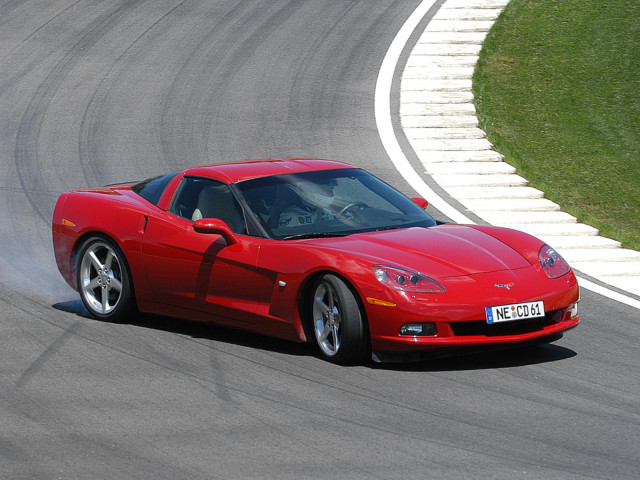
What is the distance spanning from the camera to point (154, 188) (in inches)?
349

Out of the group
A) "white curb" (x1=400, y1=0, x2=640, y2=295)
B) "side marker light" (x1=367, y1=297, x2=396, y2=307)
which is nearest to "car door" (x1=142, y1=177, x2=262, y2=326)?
"side marker light" (x1=367, y1=297, x2=396, y2=307)

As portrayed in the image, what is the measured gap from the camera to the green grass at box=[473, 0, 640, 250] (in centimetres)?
1388

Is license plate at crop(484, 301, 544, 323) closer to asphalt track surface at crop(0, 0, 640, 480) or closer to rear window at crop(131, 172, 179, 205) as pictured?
asphalt track surface at crop(0, 0, 640, 480)

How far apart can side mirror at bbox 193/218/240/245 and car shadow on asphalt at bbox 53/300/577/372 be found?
729 mm

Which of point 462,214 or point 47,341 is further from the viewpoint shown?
point 462,214

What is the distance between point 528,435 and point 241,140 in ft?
31.9

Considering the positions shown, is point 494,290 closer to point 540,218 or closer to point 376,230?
point 376,230

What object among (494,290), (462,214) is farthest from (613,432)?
(462,214)

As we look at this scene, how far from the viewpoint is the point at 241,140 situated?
1496 centimetres

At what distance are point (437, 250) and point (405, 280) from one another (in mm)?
490

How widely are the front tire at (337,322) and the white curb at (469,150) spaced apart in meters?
3.48

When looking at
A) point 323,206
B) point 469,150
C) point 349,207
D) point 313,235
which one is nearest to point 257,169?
point 323,206

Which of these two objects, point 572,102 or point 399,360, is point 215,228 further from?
point 572,102

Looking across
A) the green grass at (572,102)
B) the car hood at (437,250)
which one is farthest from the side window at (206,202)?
the green grass at (572,102)
